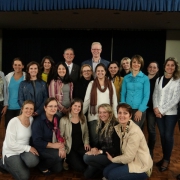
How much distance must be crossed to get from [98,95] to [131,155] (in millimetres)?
877

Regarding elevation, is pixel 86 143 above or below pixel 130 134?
below

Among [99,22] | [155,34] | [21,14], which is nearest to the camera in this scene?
[21,14]

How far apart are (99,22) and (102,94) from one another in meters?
5.56

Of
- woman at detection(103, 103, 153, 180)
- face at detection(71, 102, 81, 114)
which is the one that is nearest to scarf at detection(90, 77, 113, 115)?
face at detection(71, 102, 81, 114)

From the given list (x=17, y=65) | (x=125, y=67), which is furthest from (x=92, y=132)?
(x=17, y=65)

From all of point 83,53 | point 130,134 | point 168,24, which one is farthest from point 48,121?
point 83,53

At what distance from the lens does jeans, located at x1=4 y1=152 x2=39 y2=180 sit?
95.9 inches

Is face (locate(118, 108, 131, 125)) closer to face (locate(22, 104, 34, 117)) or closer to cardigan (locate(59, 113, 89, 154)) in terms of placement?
cardigan (locate(59, 113, 89, 154))

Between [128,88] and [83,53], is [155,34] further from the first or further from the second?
[128,88]

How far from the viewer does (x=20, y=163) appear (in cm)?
246

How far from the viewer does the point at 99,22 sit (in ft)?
26.1

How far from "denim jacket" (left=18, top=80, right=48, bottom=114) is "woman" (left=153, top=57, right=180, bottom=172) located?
134 centimetres

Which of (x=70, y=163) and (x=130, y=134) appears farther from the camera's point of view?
(x=70, y=163)

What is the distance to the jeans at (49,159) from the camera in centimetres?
261
